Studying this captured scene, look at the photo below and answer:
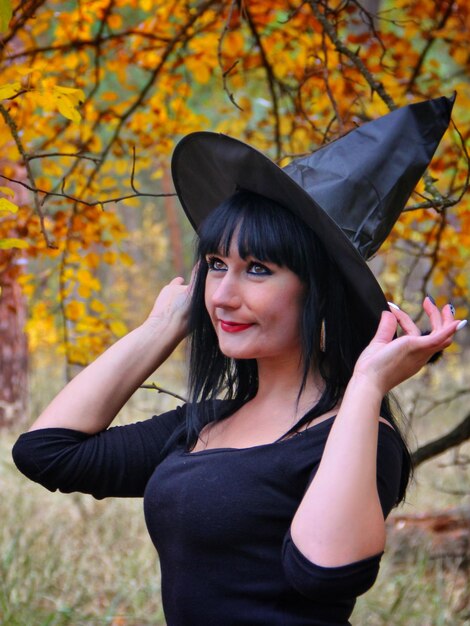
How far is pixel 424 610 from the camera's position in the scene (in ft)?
13.6

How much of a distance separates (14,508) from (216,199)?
139 inches

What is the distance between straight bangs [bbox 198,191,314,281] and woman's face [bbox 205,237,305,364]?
19mm

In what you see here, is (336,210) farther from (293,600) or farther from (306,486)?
(293,600)

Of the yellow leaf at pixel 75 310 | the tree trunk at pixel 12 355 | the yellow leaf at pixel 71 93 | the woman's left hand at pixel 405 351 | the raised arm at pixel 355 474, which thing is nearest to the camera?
the raised arm at pixel 355 474

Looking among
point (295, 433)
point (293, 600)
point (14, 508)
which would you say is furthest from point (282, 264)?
point (14, 508)

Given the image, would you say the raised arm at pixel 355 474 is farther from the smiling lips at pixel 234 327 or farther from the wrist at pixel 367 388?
the smiling lips at pixel 234 327

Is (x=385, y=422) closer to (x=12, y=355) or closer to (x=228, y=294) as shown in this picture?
(x=228, y=294)

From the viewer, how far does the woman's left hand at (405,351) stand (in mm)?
1664

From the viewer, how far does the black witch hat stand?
5.96 feet

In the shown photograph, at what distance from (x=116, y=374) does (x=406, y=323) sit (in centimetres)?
74

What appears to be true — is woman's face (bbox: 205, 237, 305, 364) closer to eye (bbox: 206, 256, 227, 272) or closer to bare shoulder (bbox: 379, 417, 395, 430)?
eye (bbox: 206, 256, 227, 272)

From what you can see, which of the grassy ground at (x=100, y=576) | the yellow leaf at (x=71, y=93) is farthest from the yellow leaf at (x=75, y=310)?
the yellow leaf at (x=71, y=93)

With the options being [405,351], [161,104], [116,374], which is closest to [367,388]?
[405,351]

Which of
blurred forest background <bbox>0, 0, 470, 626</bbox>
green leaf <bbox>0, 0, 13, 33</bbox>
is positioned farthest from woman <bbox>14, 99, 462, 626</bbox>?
blurred forest background <bbox>0, 0, 470, 626</bbox>
